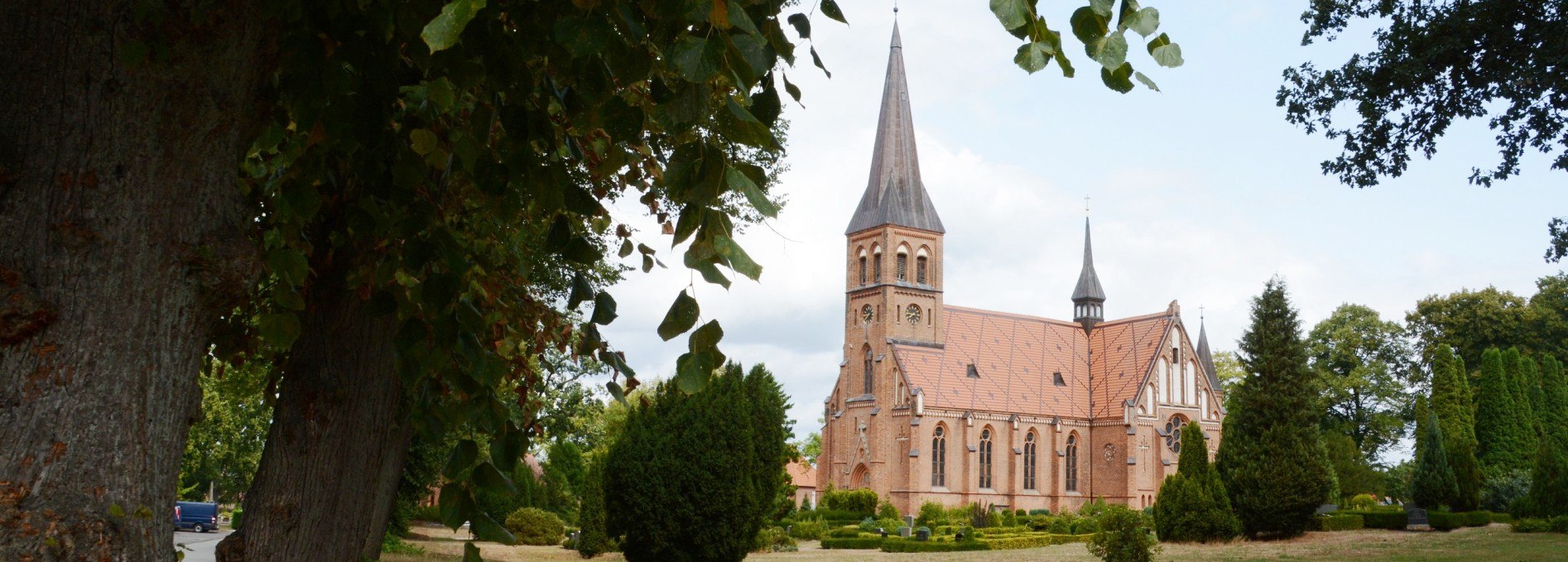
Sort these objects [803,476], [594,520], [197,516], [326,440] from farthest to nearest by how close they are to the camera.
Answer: [803,476] < [197,516] < [594,520] < [326,440]

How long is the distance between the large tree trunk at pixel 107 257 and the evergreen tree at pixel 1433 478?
34.4 meters

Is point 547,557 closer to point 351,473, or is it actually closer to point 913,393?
point 351,473

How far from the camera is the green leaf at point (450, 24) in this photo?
1.82 meters

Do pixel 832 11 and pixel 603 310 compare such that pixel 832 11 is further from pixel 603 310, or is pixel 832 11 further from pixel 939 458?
pixel 939 458

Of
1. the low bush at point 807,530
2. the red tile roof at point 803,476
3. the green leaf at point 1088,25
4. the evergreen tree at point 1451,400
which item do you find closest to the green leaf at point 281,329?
the green leaf at point 1088,25

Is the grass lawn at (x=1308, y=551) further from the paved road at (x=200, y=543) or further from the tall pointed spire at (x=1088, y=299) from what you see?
the tall pointed spire at (x=1088, y=299)

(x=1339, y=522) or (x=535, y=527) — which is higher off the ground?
(x=1339, y=522)

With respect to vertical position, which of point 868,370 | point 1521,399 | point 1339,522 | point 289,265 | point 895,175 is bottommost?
point 1339,522

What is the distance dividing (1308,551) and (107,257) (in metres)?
24.3

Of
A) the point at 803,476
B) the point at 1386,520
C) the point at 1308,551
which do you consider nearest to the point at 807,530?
the point at 1386,520

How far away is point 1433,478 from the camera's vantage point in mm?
31203

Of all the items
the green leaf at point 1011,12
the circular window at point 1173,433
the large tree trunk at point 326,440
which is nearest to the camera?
the green leaf at point 1011,12

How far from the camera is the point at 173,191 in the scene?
257cm

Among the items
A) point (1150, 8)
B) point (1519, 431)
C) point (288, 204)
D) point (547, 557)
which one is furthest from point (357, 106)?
point (1519, 431)
